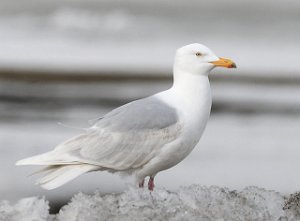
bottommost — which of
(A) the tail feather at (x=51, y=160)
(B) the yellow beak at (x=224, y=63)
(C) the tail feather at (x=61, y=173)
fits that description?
(C) the tail feather at (x=61, y=173)

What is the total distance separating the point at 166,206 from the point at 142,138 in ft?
2.67

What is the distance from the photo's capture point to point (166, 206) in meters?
4.03

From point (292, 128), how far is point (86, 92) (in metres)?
3.16

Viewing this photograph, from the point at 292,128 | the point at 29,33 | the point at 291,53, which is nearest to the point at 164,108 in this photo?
the point at 292,128

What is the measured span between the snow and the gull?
557 millimetres

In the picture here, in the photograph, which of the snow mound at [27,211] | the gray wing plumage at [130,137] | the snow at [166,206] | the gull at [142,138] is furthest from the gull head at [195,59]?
the snow mound at [27,211]

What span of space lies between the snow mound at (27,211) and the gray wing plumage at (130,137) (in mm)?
643

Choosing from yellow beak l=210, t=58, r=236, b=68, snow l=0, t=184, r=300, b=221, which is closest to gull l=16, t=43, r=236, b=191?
yellow beak l=210, t=58, r=236, b=68

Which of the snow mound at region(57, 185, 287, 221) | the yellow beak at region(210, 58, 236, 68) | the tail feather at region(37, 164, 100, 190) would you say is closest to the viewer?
the snow mound at region(57, 185, 287, 221)

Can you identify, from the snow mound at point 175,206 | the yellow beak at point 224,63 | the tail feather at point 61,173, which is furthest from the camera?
the yellow beak at point 224,63

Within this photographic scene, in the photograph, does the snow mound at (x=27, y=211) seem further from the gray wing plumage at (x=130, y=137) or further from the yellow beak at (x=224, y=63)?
the yellow beak at (x=224, y=63)

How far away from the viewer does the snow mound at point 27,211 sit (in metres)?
4.09

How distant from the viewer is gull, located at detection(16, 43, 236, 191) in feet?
15.6

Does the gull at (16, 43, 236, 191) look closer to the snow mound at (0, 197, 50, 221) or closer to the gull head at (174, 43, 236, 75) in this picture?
the gull head at (174, 43, 236, 75)
